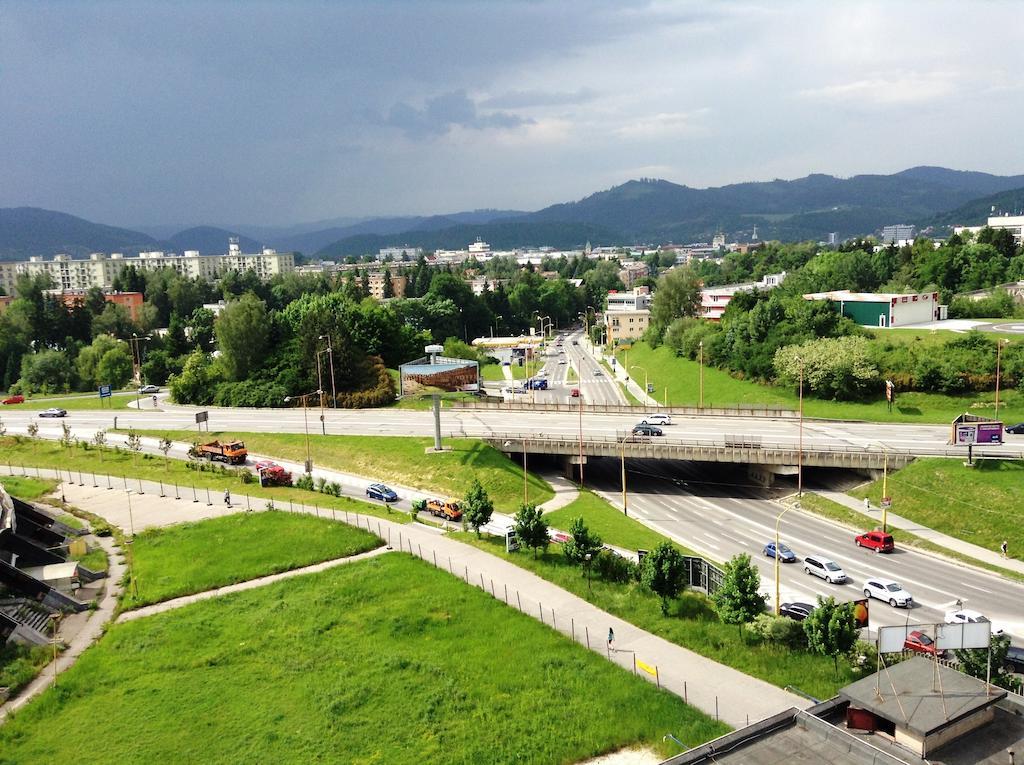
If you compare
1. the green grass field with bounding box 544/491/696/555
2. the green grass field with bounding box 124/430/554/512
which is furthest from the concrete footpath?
the green grass field with bounding box 124/430/554/512

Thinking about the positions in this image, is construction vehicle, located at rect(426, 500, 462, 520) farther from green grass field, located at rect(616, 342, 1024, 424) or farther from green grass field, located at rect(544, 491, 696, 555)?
green grass field, located at rect(616, 342, 1024, 424)

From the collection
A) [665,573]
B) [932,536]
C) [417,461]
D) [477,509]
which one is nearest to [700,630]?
[665,573]

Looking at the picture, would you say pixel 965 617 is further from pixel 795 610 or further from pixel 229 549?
pixel 229 549

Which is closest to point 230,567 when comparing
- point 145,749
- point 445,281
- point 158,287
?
point 145,749

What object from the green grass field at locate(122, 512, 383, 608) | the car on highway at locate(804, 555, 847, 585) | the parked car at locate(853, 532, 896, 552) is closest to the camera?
the green grass field at locate(122, 512, 383, 608)

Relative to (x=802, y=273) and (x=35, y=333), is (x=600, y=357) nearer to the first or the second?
(x=802, y=273)

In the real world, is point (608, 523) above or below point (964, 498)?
below
